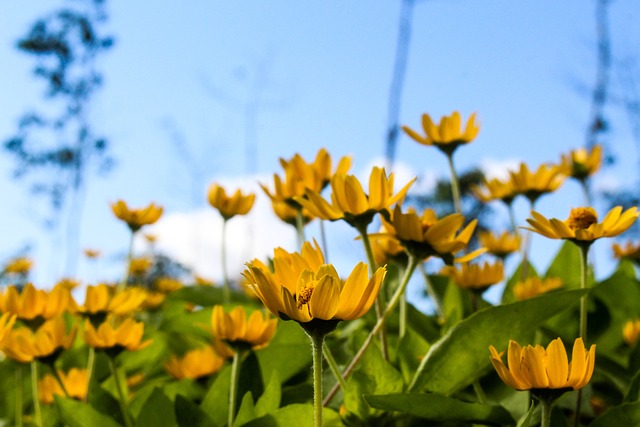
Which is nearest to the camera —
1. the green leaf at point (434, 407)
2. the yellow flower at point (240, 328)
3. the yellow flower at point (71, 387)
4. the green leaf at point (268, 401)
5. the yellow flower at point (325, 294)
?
the yellow flower at point (325, 294)

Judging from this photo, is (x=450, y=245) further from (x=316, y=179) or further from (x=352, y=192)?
(x=316, y=179)

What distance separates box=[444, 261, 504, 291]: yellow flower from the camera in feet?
4.14

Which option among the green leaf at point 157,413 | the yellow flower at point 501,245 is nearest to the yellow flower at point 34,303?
the green leaf at point 157,413

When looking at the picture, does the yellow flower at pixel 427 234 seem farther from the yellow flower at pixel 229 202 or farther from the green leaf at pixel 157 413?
the yellow flower at pixel 229 202

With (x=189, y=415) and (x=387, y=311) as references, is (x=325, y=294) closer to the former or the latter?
(x=387, y=311)

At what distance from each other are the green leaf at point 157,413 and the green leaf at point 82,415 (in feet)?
0.18

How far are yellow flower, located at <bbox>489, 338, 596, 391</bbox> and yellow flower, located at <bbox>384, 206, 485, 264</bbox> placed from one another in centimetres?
24

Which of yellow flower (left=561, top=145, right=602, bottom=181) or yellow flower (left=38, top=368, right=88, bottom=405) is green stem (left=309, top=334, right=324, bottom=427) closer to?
yellow flower (left=38, top=368, right=88, bottom=405)

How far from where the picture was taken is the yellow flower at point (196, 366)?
125 cm

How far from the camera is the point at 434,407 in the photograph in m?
0.75

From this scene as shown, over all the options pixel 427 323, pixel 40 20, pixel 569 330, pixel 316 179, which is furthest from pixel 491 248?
pixel 40 20

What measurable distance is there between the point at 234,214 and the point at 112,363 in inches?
18.6

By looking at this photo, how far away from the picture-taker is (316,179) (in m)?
1.09

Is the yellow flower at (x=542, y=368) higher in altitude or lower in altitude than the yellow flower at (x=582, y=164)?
lower
